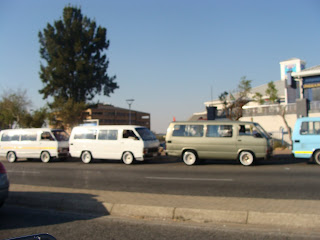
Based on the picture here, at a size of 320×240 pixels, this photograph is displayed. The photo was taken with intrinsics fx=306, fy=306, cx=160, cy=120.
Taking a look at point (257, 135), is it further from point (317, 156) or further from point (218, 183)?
point (218, 183)

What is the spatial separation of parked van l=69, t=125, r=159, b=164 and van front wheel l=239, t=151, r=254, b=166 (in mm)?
4760

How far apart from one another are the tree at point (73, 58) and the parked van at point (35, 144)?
17357 millimetres

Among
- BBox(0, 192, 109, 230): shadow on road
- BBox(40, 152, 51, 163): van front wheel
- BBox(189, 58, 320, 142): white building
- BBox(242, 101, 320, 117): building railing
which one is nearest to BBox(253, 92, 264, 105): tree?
BBox(189, 58, 320, 142): white building

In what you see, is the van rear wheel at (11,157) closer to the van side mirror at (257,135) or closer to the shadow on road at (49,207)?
the shadow on road at (49,207)

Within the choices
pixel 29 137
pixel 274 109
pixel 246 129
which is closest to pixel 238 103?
pixel 274 109

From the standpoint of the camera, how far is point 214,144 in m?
14.7

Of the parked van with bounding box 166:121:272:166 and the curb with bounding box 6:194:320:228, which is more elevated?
the parked van with bounding box 166:121:272:166

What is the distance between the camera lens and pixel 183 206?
20.6 ft

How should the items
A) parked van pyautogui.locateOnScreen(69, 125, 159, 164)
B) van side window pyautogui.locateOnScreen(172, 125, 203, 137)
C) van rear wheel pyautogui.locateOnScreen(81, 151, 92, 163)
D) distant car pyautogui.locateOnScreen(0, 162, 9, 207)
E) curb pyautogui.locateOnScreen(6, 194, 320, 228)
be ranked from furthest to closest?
van rear wheel pyautogui.locateOnScreen(81, 151, 92, 163)
parked van pyautogui.locateOnScreen(69, 125, 159, 164)
van side window pyautogui.locateOnScreen(172, 125, 203, 137)
distant car pyautogui.locateOnScreen(0, 162, 9, 207)
curb pyautogui.locateOnScreen(6, 194, 320, 228)

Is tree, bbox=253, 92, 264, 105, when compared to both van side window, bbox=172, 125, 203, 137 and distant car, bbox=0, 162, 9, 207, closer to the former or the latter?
van side window, bbox=172, 125, 203, 137

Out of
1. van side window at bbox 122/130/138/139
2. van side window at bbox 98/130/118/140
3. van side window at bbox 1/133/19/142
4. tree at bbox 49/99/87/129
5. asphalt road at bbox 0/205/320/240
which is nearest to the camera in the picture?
asphalt road at bbox 0/205/320/240

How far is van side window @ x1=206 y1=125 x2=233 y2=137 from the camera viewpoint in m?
14.6

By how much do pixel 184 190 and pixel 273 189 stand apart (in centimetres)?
246

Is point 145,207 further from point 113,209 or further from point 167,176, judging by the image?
point 167,176
